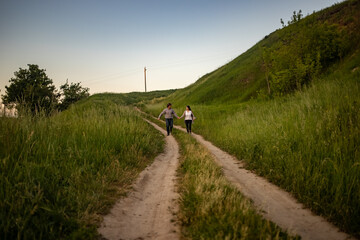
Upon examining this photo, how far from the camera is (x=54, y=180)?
359cm

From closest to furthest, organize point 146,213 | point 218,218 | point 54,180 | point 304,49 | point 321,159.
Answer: point 218,218
point 146,213
point 54,180
point 321,159
point 304,49

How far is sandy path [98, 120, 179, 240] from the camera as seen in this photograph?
281 cm

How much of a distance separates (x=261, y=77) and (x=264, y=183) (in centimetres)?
2704

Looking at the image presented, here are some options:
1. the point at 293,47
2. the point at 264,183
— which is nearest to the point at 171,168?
the point at 264,183

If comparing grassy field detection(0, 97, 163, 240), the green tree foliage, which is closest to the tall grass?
grassy field detection(0, 97, 163, 240)

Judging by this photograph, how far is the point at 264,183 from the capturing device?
493cm

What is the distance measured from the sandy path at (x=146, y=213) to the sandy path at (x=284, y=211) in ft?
5.54

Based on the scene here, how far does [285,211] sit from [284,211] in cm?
2

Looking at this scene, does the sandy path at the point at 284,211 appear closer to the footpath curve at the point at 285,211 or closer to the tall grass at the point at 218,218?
the footpath curve at the point at 285,211

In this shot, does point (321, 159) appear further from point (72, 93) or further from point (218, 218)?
point (72, 93)

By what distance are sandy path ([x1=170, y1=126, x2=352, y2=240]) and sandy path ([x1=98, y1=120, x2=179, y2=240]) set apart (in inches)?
66.4

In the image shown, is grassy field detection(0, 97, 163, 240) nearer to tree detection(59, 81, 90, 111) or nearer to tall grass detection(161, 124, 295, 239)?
tall grass detection(161, 124, 295, 239)

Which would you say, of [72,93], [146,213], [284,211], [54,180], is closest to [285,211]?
[284,211]

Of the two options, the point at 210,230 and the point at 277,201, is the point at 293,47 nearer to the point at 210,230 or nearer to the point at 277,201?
the point at 277,201
